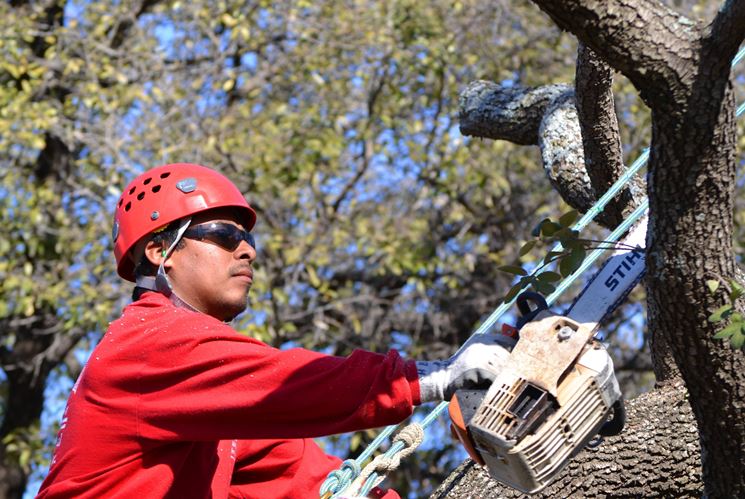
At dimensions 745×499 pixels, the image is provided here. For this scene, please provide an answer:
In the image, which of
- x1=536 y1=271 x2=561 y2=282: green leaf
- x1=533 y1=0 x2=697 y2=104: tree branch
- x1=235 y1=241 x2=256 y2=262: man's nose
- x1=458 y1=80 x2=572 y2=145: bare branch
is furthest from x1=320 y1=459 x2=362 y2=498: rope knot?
x1=458 y1=80 x2=572 y2=145: bare branch

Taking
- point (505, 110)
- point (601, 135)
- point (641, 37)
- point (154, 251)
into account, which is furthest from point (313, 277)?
point (641, 37)

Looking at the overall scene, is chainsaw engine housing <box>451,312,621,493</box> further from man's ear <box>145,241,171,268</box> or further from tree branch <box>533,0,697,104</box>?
man's ear <box>145,241,171,268</box>

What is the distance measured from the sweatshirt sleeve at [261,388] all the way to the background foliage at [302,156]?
629 cm

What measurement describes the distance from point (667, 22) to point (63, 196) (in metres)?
8.07

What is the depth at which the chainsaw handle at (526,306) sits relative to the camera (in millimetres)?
2910

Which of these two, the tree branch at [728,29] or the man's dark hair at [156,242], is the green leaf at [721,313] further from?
the man's dark hair at [156,242]

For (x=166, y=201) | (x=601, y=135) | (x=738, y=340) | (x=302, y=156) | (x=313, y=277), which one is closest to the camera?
(x=738, y=340)

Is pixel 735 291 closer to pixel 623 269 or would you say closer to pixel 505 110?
pixel 623 269

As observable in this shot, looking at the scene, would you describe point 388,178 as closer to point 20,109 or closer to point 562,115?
point 20,109

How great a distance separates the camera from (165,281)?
3639 mm

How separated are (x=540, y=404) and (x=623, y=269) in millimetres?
632

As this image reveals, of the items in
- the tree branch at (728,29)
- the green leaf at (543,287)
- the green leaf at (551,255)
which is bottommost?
the green leaf at (543,287)

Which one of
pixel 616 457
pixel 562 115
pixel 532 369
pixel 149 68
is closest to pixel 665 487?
pixel 616 457

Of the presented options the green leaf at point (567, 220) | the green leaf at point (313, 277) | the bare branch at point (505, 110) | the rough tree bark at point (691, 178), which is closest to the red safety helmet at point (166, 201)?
the green leaf at point (567, 220)
